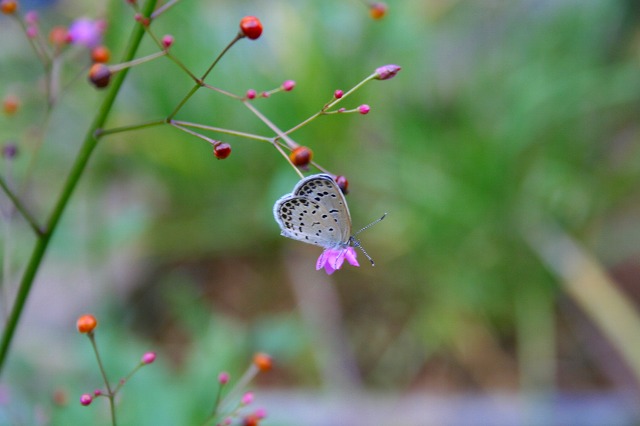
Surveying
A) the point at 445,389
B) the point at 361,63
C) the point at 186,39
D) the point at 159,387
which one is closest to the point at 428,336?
the point at 445,389

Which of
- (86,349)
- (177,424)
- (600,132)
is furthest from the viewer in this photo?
(600,132)

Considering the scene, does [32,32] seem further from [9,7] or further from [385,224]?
[385,224]

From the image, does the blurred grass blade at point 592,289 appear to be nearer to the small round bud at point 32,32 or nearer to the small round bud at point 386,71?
the small round bud at point 386,71

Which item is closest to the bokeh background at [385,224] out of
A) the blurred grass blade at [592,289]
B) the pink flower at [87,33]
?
the blurred grass blade at [592,289]

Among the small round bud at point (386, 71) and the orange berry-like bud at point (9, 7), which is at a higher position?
the orange berry-like bud at point (9, 7)

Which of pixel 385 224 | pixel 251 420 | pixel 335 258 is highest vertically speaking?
pixel 335 258

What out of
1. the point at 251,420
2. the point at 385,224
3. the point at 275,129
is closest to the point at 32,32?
the point at 275,129

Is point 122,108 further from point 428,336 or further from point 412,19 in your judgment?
point 428,336

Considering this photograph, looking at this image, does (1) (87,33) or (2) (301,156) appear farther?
(1) (87,33)
